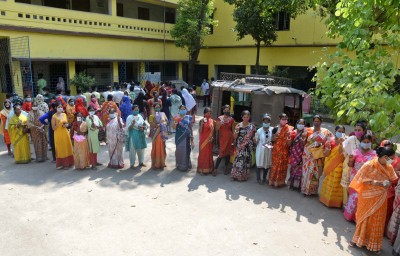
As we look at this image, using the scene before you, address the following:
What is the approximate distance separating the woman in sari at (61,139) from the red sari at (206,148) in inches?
121

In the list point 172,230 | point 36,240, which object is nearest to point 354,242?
point 172,230

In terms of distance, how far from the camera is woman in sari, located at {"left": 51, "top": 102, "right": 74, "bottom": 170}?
754cm

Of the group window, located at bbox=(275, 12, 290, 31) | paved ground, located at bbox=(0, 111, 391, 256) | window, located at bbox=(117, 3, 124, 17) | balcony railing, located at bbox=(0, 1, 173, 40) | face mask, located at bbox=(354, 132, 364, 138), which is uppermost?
window, located at bbox=(117, 3, 124, 17)

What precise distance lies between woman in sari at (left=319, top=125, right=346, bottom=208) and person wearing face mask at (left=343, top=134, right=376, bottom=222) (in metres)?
0.32

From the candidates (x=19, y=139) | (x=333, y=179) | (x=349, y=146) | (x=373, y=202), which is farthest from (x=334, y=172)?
(x=19, y=139)

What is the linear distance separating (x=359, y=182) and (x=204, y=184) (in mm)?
3161

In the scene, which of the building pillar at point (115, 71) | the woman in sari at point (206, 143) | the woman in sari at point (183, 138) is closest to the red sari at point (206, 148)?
the woman in sari at point (206, 143)

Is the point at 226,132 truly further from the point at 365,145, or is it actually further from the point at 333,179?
the point at 365,145

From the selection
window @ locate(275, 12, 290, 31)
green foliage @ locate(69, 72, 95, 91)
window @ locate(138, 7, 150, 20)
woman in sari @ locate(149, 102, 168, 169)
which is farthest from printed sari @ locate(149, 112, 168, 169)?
window @ locate(138, 7, 150, 20)

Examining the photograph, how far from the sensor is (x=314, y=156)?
19.8 ft

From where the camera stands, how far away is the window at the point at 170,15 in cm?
1981

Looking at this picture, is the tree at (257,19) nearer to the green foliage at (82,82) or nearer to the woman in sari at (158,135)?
the green foliage at (82,82)

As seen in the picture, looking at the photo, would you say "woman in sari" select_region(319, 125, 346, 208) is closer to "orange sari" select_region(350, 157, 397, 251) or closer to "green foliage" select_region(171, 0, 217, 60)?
"orange sari" select_region(350, 157, 397, 251)

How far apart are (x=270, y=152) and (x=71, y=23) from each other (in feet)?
36.4
